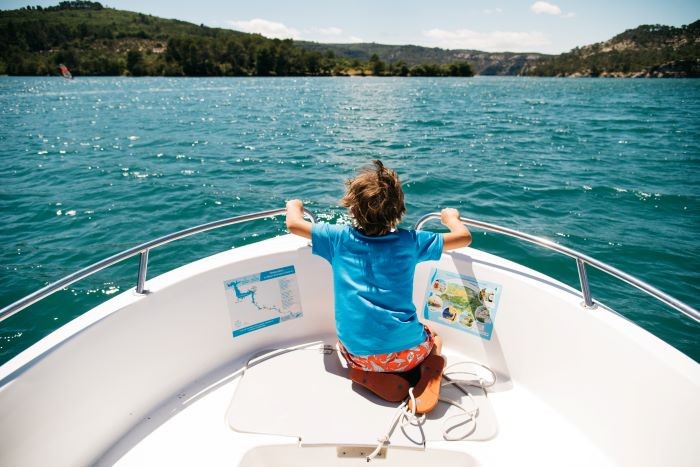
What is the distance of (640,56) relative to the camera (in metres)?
111

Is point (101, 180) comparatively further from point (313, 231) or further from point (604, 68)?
point (604, 68)

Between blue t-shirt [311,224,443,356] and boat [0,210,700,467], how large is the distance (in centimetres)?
47

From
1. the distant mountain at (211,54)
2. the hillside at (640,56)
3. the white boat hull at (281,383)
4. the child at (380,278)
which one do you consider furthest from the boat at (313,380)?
the hillside at (640,56)

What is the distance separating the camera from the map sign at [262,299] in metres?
2.71

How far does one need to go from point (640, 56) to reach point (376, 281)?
150787mm

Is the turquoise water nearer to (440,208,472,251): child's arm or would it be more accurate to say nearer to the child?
(440,208,472,251): child's arm

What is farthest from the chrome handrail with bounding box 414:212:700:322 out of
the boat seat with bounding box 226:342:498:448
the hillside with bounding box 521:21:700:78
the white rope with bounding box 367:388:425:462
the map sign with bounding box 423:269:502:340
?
the hillside with bounding box 521:21:700:78

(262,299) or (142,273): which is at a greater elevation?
(142,273)

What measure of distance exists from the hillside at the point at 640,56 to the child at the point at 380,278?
12998 centimetres

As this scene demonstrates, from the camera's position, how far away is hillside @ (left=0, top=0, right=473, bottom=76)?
295ft

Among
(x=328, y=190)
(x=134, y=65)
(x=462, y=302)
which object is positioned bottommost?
(x=328, y=190)

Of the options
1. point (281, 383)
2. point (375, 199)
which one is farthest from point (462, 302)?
point (281, 383)

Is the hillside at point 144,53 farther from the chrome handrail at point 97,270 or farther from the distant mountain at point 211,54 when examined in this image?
the chrome handrail at point 97,270

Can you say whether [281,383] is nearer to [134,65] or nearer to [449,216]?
[449,216]
